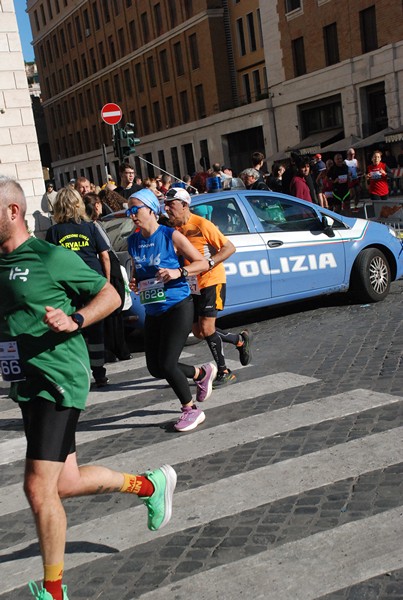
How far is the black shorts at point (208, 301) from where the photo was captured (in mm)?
6930

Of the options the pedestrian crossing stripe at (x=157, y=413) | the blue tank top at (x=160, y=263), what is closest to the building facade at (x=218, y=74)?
the pedestrian crossing stripe at (x=157, y=413)

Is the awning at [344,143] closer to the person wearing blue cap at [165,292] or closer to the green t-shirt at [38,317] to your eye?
the person wearing blue cap at [165,292]

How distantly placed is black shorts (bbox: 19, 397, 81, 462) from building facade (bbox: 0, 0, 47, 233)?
1671cm

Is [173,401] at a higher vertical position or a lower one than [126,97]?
lower

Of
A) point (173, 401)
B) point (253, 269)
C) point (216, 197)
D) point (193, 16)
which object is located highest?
point (193, 16)

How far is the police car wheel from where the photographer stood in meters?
10.3

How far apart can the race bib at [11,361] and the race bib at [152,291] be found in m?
2.43

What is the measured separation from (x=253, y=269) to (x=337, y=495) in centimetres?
515

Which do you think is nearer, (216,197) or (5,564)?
(5,564)

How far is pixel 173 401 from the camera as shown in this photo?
666cm

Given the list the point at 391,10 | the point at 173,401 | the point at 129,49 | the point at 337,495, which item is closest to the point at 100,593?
the point at 337,495

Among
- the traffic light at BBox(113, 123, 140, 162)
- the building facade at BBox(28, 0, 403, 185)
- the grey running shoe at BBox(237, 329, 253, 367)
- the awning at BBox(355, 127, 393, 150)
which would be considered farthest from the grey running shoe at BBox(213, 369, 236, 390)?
the awning at BBox(355, 127, 393, 150)

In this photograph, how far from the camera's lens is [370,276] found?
34.2 feet

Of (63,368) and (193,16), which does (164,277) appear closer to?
(63,368)
